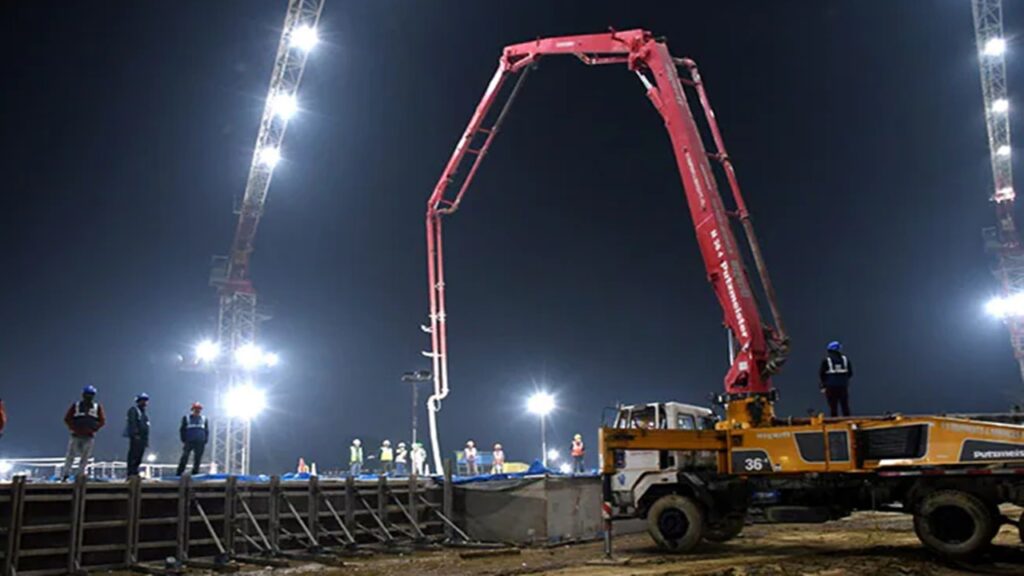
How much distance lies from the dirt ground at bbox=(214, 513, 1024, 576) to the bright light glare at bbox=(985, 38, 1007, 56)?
4254 centimetres

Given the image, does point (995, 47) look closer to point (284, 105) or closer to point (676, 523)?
point (284, 105)

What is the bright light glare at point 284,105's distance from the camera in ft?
136

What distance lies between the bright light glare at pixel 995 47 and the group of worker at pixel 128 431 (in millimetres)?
51133

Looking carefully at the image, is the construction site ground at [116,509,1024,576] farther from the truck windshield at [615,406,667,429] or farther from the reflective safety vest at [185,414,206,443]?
the reflective safety vest at [185,414,206,443]

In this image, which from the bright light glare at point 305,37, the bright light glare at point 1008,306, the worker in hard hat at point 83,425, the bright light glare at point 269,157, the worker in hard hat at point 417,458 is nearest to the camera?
the worker in hard hat at point 83,425

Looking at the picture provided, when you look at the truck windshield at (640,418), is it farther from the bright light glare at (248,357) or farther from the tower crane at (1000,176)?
the tower crane at (1000,176)

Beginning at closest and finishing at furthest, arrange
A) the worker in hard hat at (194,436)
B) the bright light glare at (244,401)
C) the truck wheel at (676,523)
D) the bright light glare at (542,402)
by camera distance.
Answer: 1. the truck wheel at (676,523)
2. the worker in hard hat at (194,436)
3. the bright light glare at (542,402)
4. the bright light glare at (244,401)

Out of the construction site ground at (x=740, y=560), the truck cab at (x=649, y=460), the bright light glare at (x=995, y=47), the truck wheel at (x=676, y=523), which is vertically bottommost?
the construction site ground at (x=740, y=560)

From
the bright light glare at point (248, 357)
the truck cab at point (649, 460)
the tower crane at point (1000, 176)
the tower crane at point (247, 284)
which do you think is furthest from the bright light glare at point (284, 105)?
the tower crane at point (1000, 176)

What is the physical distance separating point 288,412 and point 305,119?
42.8 metres

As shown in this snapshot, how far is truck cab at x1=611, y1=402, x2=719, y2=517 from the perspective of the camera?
1512 cm

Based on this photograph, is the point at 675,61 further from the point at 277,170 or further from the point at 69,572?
the point at 277,170

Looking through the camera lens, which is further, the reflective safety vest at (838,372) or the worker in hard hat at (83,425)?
the reflective safety vest at (838,372)

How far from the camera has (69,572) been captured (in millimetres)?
12148
